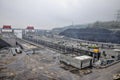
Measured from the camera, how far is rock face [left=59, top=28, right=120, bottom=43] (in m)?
57.1

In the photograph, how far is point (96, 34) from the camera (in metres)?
68.8

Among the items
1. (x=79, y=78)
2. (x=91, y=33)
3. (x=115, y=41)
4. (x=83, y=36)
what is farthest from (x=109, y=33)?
(x=79, y=78)

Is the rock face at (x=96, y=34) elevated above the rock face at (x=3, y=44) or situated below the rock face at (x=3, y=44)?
above

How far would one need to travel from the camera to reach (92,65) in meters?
22.4

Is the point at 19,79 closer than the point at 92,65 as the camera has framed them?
Yes

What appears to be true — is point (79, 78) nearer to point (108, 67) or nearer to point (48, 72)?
point (48, 72)

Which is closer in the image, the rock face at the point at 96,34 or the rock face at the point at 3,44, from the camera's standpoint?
the rock face at the point at 3,44

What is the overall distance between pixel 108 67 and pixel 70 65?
8.27m

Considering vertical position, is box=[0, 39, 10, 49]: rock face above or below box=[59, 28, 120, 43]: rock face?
below

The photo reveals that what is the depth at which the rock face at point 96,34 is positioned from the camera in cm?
5708

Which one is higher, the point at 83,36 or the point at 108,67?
the point at 83,36

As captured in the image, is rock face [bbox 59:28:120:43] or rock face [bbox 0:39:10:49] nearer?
rock face [bbox 0:39:10:49]

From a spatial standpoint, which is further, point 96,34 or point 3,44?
point 96,34

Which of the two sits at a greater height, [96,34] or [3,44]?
[96,34]
